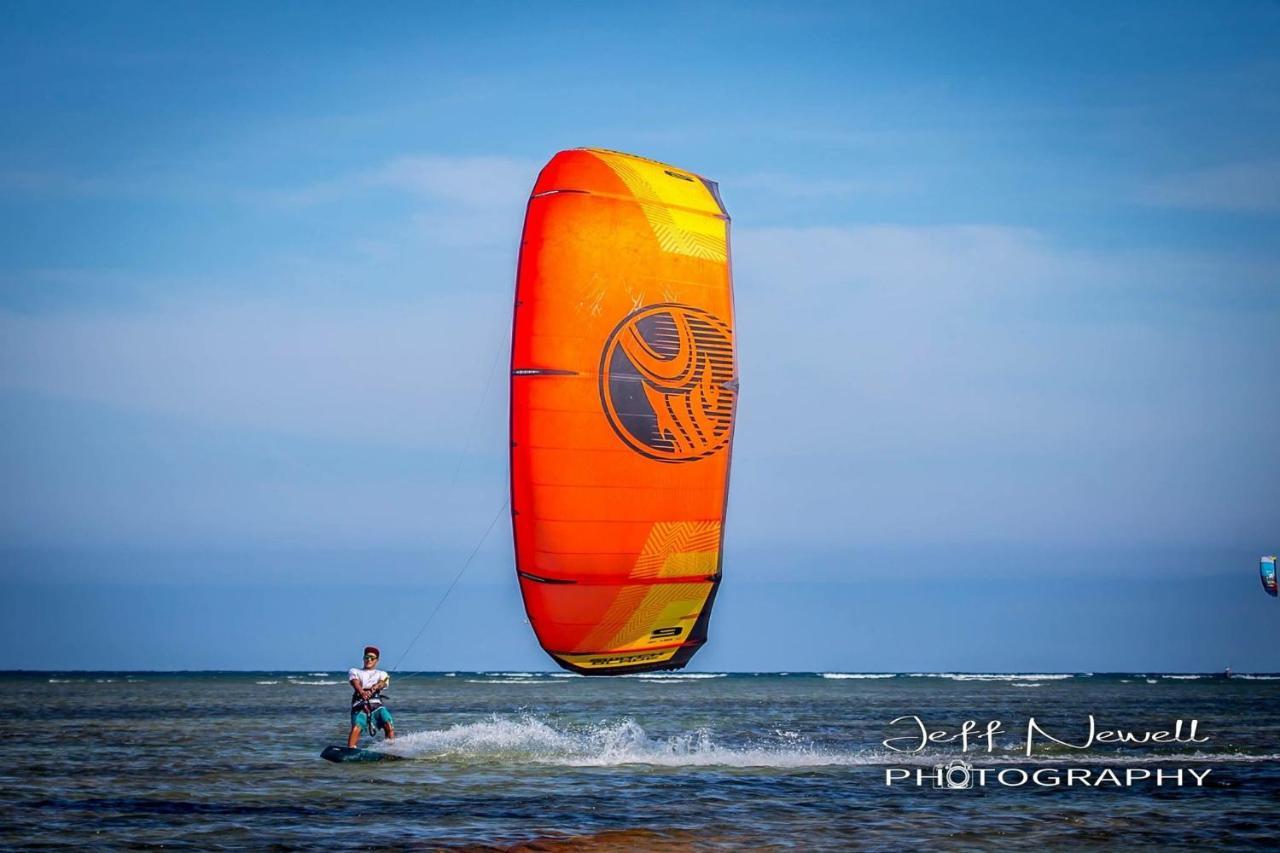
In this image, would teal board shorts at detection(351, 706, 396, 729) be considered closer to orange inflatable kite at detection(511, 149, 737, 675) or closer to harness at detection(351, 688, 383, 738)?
harness at detection(351, 688, 383, 738)

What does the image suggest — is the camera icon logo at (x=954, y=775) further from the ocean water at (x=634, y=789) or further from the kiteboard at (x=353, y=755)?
the kiteboard at (x=353, y=755)

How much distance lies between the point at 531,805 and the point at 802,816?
12.3 feet

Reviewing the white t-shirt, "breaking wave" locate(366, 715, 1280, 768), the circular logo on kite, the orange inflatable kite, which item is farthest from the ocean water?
the circular logo on kite

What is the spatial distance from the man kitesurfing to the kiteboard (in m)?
0.44

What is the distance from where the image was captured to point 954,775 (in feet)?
77.3

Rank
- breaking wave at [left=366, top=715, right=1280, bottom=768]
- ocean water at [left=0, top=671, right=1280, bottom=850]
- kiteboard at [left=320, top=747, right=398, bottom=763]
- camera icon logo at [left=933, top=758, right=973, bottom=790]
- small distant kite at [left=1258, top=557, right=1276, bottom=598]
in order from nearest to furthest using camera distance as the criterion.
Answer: ocean water at [left=0, top=671, right=1280, bottom=850], camera icon logo at [left=933, top=758, right=973, bottom=790], kiteboard at [left=320, top=747, right=398, bottom=763], breaking wave at [left=366, top=715, right=1280, bottom=768], small distant kite at [left=1258, top=557, right=1276, bottom=598]

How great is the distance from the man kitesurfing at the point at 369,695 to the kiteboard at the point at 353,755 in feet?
1.43

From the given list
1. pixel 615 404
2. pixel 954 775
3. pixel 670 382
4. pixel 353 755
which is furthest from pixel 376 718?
pixel 954 775

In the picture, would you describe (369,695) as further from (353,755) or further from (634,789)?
(634,789)

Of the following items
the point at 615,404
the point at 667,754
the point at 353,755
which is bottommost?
the point at 667,754

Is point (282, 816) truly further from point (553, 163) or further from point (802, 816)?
point (553, 163)

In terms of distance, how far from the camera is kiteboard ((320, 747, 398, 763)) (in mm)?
24719

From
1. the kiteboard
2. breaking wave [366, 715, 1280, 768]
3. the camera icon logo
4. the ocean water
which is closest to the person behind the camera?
the ocean water

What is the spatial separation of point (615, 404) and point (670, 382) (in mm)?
847
